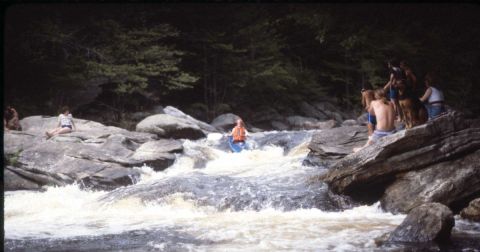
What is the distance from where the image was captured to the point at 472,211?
6.52 meters

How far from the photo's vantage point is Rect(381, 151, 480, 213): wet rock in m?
7.13

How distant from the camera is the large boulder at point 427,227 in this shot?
5242mm

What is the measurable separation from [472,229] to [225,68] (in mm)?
21274

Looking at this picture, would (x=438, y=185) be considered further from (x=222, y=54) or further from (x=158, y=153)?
(x=222, y=54)

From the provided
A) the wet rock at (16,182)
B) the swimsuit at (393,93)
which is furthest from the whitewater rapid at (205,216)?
the swimsuit at (393,93)

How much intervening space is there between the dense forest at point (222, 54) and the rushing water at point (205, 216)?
2978mm

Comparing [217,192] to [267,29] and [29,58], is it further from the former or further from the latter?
[267,29]

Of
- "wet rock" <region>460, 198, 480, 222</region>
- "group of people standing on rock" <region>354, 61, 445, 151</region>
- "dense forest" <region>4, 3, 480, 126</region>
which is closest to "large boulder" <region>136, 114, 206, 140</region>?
"dense forest" <region>4, 3, 480, 126</region>

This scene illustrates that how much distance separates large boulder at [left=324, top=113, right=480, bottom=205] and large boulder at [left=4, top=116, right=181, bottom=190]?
6003 millimetres

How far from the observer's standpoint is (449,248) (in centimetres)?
504

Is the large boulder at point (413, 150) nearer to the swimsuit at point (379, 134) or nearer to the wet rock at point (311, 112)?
the swimsuit at point (379, 134)

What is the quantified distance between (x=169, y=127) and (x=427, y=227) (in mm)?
12299

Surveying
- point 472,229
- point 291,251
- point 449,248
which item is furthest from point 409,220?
point 291,251

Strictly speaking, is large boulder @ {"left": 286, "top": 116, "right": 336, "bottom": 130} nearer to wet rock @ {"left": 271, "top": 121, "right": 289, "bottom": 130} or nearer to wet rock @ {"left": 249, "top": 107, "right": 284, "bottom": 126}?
wet rock @ {"left": 271, "top": 121, "right": 289, "bottom": 130}
